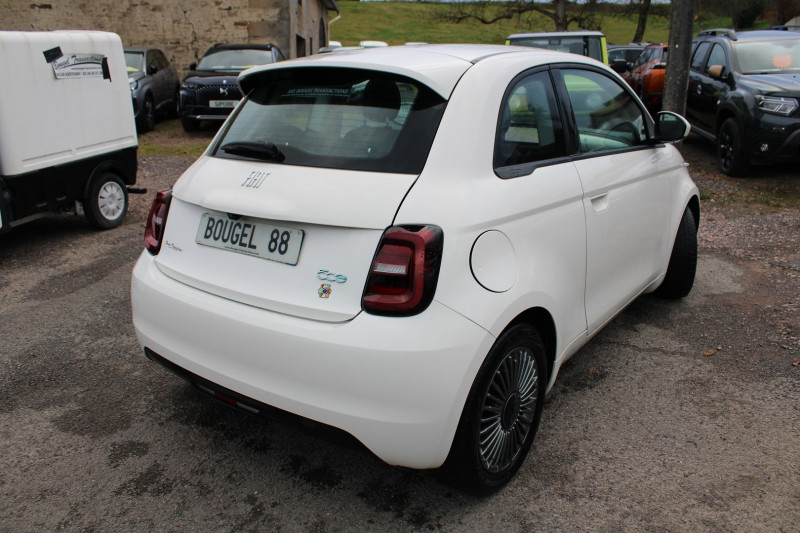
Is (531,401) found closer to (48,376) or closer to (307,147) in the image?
(307,147)

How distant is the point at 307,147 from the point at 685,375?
2551mm

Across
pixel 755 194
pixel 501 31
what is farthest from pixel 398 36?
pixel 755 194

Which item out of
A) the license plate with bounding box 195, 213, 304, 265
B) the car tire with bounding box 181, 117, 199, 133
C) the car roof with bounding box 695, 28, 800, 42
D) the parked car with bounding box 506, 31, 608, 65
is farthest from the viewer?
the car tire with bounding box 181, 117, 199, 133

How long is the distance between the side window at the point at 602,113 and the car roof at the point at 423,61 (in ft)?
0.73

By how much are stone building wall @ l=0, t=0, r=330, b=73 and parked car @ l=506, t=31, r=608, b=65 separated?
888cm

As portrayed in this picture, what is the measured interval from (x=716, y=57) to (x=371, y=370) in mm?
9685

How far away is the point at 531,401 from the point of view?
9.30 feet

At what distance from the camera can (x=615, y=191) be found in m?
3.38

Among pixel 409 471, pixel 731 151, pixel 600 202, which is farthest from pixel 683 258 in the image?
pixel 731 151

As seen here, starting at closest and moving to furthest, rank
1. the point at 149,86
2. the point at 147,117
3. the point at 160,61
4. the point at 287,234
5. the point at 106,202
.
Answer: the point at 287,234 < the point at 106,202 < the point at 147,117 < the point at 149,86 < the point at 160,61

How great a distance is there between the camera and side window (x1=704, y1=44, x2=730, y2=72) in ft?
31.2

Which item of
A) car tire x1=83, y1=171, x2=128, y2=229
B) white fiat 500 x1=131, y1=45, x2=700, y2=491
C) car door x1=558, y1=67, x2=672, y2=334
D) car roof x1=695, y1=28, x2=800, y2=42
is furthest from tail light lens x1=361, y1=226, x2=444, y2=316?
car roof x1=695, y1=28, x2=800, y2=42

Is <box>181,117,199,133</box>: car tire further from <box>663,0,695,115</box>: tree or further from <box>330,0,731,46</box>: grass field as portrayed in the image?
<box>330,0,731,46</box>: grass field

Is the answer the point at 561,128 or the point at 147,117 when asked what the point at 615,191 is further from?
the point at 147,117
